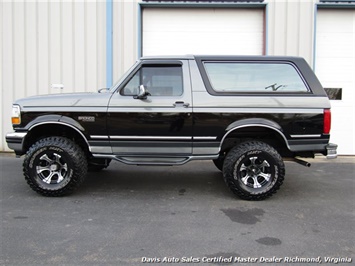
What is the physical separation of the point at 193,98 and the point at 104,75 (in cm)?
443

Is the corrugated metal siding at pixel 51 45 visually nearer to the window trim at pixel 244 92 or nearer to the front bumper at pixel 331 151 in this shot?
the window trim at pixel 244 92

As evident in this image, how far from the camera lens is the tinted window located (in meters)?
4.96

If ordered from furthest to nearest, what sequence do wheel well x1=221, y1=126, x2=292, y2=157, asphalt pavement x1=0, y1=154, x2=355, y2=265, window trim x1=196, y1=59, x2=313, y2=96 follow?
wheel well x1=221, y1=126, x2=292, y2=157 < window trim x1=196, y1=59, x2=313, y2=96 < asphalt pavement x1=0, y1=154, x2=355, y2=265

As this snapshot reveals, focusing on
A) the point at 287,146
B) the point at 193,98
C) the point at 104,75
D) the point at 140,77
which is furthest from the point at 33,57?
the point at 287,146

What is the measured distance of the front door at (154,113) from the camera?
4.86m

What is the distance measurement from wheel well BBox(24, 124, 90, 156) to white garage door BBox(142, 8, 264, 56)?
4337 mm

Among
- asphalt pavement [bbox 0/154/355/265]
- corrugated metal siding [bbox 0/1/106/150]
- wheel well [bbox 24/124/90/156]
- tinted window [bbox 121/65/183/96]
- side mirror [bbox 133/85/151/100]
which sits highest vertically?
corrugated metal siding [bbox 0/1/106/150]

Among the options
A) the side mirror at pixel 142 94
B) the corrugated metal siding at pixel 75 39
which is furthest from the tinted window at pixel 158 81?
the corrugated metal siding at pixel 75 39

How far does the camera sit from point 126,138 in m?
4.93

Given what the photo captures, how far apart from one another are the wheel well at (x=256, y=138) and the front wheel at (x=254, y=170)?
229 mm

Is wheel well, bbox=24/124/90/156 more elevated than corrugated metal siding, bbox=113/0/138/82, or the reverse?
corrugated metal siding, bbox=113/0/138/82

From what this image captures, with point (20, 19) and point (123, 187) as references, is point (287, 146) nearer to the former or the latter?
point (123, 187)

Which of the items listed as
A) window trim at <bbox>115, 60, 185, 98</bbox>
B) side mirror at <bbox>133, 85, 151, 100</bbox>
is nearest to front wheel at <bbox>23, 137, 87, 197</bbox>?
window trim at <bbox>115, 60, 185, 98</bbox>

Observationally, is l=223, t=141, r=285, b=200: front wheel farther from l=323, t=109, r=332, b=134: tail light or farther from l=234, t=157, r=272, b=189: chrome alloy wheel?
l=323, t=109, r=332, b=134: tail light
